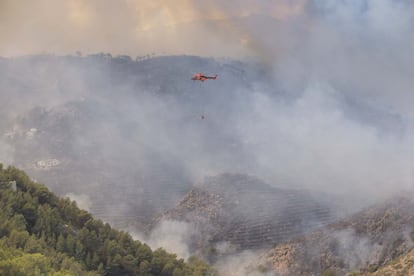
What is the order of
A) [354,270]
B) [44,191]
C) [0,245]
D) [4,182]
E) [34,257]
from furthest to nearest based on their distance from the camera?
[354,270]
[44,191]
[4,182]
[0,245]
[34,257]

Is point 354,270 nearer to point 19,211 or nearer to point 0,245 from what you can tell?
point 19,211

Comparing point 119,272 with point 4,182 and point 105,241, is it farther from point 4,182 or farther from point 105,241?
point 4,182

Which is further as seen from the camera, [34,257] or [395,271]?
[395,271]

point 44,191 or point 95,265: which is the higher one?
point 44,191

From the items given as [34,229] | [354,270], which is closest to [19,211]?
[34,229]

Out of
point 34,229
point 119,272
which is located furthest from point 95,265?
point 34,229

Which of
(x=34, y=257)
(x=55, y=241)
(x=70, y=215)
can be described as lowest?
(x=34, y=257)

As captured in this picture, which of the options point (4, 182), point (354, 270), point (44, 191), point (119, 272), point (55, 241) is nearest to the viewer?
point (55, 241)
